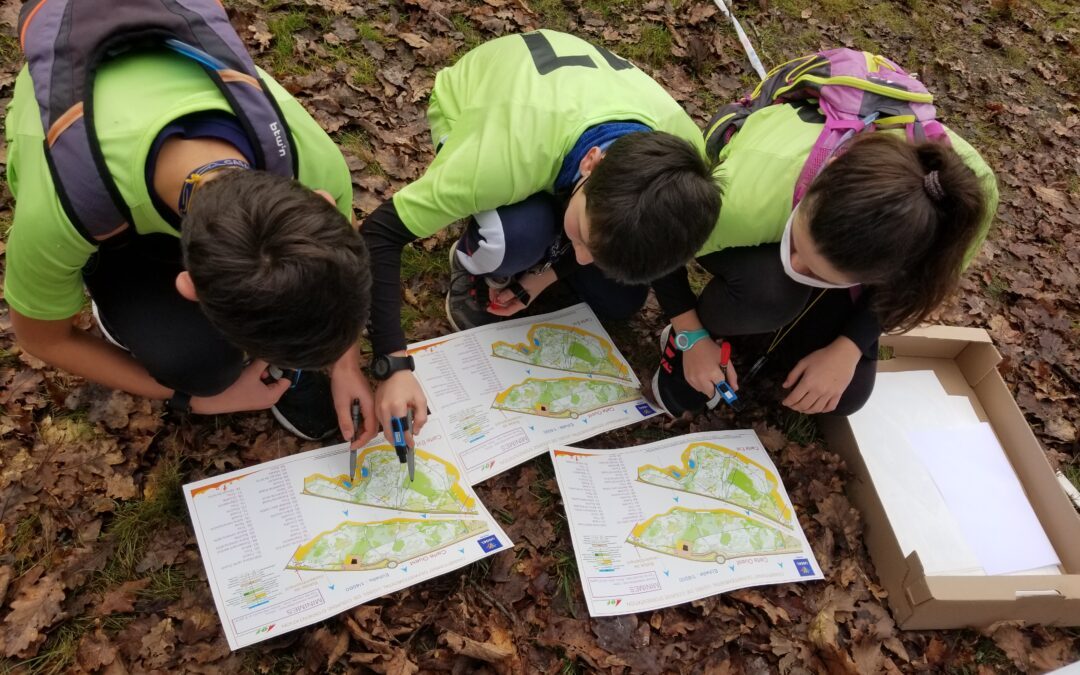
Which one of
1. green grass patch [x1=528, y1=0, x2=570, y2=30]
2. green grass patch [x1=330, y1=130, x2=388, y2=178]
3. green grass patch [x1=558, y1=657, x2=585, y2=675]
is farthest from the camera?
green grass patch [x1=528, y1=0, x2=570, y2=30]

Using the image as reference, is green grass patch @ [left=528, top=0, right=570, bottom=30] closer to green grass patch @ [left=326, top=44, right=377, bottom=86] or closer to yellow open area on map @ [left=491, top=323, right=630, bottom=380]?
green grass patch @ [left=326, top=44, right=377, bottom=86]

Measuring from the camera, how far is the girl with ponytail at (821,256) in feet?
4.77

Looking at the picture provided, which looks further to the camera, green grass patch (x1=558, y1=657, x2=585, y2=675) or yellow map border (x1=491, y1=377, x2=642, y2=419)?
yellow map border (x1=491, y1=377, x2=642, y2=419)

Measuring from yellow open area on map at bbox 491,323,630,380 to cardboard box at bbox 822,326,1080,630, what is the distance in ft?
2.55

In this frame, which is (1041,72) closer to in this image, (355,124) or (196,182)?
(355,124)

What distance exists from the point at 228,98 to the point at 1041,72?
5066mm

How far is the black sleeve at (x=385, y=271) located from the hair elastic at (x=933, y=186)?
128 cm

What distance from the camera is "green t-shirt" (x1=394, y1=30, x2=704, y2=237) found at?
173 cm

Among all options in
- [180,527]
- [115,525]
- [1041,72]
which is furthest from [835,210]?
[1041,72]

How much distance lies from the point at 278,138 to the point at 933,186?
1.42 m

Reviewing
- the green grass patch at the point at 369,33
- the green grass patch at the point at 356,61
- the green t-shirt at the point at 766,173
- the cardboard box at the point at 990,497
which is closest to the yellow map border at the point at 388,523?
the green t-shirt at the point at 766,173

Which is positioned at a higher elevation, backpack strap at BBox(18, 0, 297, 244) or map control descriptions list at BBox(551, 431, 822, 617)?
backpack strap at BBox(18, 0, 297, 244)

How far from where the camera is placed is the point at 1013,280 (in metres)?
3.03

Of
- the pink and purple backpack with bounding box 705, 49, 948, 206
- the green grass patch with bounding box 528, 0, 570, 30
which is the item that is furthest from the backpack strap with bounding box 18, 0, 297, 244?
the green grass patch with bounding box 528, 0, 570, 30
